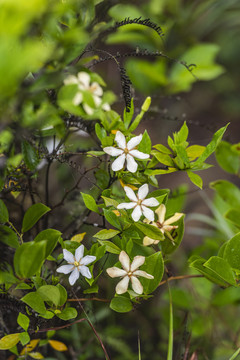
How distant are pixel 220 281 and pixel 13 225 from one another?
0.30m

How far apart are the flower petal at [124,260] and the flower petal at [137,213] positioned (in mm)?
52

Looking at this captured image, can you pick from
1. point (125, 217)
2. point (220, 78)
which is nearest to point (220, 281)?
point (125, 217)

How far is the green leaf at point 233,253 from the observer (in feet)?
1.59

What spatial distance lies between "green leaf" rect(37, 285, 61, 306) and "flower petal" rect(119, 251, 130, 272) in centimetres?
9

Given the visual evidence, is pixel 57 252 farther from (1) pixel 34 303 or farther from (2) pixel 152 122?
(2) pixel 152 122

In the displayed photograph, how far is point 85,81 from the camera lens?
405 millimetres

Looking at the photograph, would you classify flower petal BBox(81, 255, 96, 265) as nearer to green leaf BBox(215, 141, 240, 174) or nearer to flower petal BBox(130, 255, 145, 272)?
flower petal BBox(130, 255, 145, 272)

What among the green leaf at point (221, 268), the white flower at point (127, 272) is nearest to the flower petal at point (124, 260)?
the white flower at point (127, 272)

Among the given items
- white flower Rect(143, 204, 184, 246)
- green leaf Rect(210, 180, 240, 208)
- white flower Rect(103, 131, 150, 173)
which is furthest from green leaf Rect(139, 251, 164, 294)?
green leaf Rect(210, 180, 240, 208)

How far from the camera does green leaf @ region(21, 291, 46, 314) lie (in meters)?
0.43

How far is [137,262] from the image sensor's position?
0.44 m

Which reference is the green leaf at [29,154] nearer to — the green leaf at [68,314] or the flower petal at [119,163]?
the flower petal at [119,163]

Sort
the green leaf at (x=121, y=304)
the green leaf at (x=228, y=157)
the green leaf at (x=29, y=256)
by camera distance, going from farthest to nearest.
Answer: the green leaf at (x=228, y=157)
the green leaf at (x=121, y=304)
the green leaf at (x=29, y=256)

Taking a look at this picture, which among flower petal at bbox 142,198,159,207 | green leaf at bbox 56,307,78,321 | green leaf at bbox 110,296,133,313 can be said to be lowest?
green leaf at bbox 110,296,133,313
